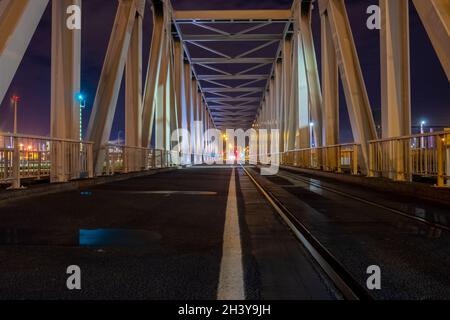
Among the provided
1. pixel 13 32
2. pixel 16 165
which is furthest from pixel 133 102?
pixel 16 165

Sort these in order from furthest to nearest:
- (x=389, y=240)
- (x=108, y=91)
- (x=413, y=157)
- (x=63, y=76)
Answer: (x=108, y=91) < (x=63, y=76) < (x=413, y=157) < (x=389, y=240)

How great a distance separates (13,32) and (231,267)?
281 inches

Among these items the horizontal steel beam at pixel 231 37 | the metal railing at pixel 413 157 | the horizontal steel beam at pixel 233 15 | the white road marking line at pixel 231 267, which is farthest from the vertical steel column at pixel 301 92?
the white road marking line at pixel 231 267

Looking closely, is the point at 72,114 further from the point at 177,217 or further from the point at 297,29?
the point at 297,29

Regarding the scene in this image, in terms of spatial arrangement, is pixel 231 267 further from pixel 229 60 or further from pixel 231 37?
pixel 229 60

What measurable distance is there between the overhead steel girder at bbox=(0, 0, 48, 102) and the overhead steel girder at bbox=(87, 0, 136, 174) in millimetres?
4474

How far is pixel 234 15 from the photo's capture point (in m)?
28.7

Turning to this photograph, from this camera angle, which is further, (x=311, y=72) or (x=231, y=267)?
(x=311, y=72)

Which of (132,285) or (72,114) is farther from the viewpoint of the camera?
(72,114)

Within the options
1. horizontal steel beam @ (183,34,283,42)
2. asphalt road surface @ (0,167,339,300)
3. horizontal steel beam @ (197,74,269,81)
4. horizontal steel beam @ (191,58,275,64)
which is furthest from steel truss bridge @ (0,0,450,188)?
horizontal steel beam @ (197,74,269,81)

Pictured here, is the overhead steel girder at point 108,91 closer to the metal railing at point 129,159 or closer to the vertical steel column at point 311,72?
the metal railing at point 129,159
